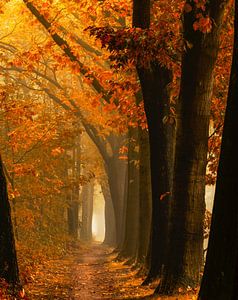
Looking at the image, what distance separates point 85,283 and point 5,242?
534 centimetres

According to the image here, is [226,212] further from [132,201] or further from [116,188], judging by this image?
[116,188]

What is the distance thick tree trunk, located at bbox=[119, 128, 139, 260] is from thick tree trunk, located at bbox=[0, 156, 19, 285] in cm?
991

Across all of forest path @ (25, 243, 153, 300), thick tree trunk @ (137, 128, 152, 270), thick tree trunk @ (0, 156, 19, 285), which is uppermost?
thick tree trunk @ (137, 128, 152, 270)

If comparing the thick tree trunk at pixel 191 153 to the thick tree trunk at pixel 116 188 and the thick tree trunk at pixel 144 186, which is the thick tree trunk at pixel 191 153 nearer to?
the thick tree trunk at pixel 144 186

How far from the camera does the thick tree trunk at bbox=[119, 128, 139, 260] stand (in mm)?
20056

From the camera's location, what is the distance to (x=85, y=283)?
1495 cm

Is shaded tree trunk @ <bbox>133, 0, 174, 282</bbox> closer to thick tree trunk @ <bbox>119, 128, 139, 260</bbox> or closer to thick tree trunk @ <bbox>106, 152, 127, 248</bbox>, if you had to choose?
thick tree trunk @ <bbox>119, 128, 139, 260</bbox>

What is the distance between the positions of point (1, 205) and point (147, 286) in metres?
4.62

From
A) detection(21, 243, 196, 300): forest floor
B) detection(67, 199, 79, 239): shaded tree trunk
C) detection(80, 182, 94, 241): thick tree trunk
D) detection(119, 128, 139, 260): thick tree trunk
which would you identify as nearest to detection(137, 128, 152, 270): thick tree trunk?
detection(21, 243, 196, 300): forest floor

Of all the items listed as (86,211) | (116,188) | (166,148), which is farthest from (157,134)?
(86,211)

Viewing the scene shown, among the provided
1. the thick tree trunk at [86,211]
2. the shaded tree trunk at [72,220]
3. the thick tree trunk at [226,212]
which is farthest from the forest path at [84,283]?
the thick tree trunk at [86,211]

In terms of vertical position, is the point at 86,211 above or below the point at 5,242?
above

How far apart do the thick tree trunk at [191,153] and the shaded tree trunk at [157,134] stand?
1329 mm

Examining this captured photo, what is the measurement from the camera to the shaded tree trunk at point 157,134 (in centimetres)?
1202
